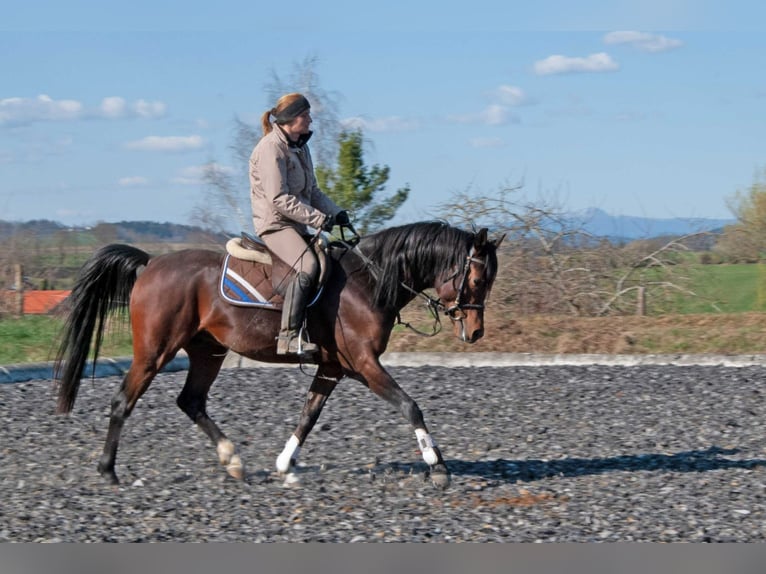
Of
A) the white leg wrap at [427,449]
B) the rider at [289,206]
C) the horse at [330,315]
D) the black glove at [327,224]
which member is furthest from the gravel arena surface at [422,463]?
the black glove at [327,224]

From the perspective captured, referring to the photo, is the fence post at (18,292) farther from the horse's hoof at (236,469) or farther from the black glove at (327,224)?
the black glove at (327,224)

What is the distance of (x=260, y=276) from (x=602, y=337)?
763 centimetres

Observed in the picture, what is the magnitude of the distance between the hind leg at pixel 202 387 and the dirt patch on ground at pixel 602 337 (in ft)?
18.7

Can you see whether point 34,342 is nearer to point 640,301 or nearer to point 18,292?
point 18,292

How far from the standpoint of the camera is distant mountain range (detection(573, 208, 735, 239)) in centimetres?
1852

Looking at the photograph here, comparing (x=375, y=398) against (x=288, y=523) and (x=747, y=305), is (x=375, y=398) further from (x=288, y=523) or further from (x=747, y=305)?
(x=747, y=305)

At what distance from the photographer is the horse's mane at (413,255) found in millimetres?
8219

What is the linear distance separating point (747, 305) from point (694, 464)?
510 inches

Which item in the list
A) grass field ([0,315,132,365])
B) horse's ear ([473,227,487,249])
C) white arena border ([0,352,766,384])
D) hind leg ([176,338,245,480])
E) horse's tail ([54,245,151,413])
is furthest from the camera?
grass field ([0,315,132,365])

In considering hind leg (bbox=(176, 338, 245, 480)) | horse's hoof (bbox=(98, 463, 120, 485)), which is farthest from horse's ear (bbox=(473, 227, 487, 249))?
horse's hoof (bbox=(98, 463, 120, 485))

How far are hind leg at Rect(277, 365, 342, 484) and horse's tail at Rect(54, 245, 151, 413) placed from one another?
6.07ft

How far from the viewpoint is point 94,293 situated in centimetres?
909

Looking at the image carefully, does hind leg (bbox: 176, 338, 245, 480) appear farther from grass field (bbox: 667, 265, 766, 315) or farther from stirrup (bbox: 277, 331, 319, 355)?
grass field (bbox: 667, 265, 766, 315)

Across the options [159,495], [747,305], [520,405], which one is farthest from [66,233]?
[159,495]
